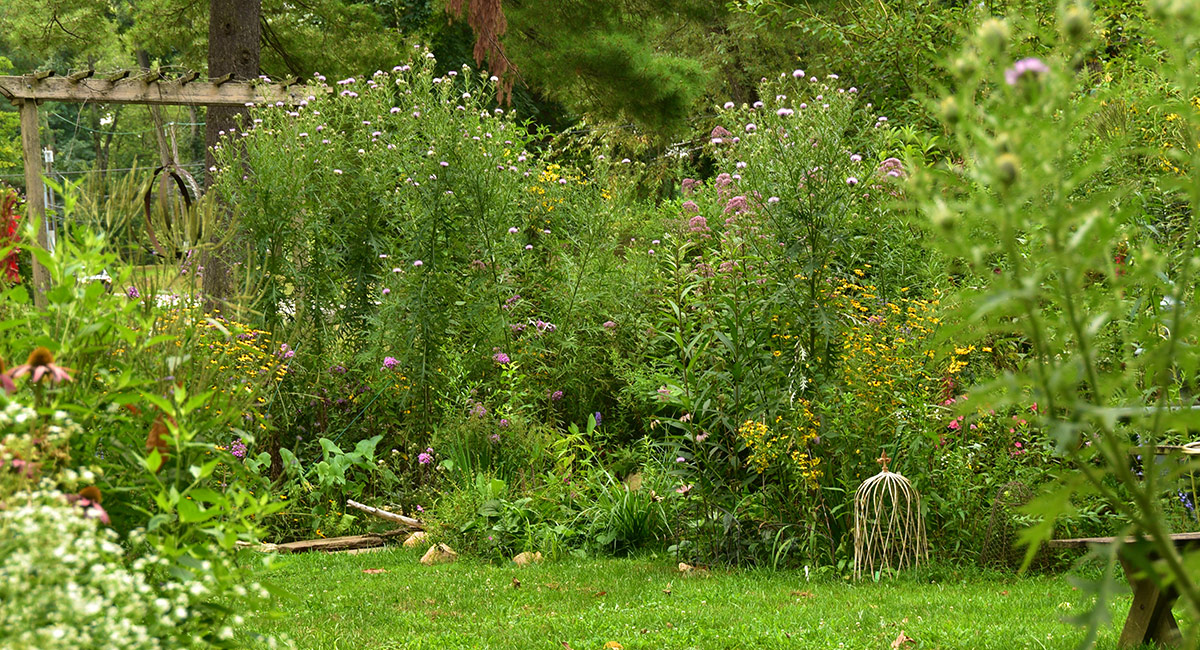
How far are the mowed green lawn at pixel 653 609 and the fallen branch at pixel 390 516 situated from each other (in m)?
0.81

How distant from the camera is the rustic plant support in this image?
4.71 meters

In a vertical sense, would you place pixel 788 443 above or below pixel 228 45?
below

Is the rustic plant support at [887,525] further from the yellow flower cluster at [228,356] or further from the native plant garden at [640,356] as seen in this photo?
the yellow flower cluster at [228,356]

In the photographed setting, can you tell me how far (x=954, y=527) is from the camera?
16.1 ft

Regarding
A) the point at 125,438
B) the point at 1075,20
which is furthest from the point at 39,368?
the point at 1075,20

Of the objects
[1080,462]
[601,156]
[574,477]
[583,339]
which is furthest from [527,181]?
[1080,462]

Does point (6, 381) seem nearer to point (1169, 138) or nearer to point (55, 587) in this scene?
point (55, 587)

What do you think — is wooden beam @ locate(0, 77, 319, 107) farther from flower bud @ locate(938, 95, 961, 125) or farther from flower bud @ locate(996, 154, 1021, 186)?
flower bud @ locate(996, 154, 1021, 186)

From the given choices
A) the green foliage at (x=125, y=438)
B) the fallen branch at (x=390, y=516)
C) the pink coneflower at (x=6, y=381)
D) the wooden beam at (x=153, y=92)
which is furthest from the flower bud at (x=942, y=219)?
the wooden beam at (x=153, y=92)

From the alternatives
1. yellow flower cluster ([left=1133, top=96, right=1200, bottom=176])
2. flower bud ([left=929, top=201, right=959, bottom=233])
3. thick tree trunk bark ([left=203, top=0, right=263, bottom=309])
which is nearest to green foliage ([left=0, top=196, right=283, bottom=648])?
flower bud ([left=929, top=201, right=959, bottom=233])

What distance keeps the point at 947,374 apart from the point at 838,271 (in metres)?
0.76

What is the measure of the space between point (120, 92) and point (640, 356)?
487 cm

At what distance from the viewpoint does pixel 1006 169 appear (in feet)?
3.51

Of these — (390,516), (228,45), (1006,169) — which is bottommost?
(390,516)
